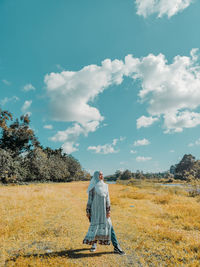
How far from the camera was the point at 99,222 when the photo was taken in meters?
4.82

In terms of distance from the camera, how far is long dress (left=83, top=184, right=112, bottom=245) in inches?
186

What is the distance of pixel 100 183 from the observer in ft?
16.4

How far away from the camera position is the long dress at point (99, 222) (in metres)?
4.73

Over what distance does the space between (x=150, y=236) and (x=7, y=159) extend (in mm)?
31880

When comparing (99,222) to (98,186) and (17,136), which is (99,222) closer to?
(98,186)

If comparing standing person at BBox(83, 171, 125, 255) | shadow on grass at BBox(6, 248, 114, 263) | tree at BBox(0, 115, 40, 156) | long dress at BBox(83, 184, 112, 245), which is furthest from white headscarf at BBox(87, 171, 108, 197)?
tree at BBox(0, 115, 40, 156)

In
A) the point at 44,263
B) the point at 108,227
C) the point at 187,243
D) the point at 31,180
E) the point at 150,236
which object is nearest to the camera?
the point at 44,263

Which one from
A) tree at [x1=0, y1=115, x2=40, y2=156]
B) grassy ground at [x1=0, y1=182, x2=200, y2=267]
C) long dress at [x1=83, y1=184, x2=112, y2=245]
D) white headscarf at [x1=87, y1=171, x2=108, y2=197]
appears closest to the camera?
grassy ground at [x1=0, y1=182, x2=200, y2=267]

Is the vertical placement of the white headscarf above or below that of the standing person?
above

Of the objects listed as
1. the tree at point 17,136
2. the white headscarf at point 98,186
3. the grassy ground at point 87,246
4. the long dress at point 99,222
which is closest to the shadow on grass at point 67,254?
the grassy ground at point 87,246

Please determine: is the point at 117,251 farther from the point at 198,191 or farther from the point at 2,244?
the point at 198,191

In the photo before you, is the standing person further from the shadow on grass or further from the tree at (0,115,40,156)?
the tree at (0,115,40,156)

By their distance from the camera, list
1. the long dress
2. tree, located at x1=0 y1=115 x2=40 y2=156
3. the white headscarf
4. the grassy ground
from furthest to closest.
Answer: tree, located at x1=0 y1=115 x2=40 y2=156, the white headscarf, the long dress, the grassy ground

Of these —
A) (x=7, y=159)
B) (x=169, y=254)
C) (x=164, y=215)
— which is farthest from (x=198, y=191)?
(x=7, y=159)
